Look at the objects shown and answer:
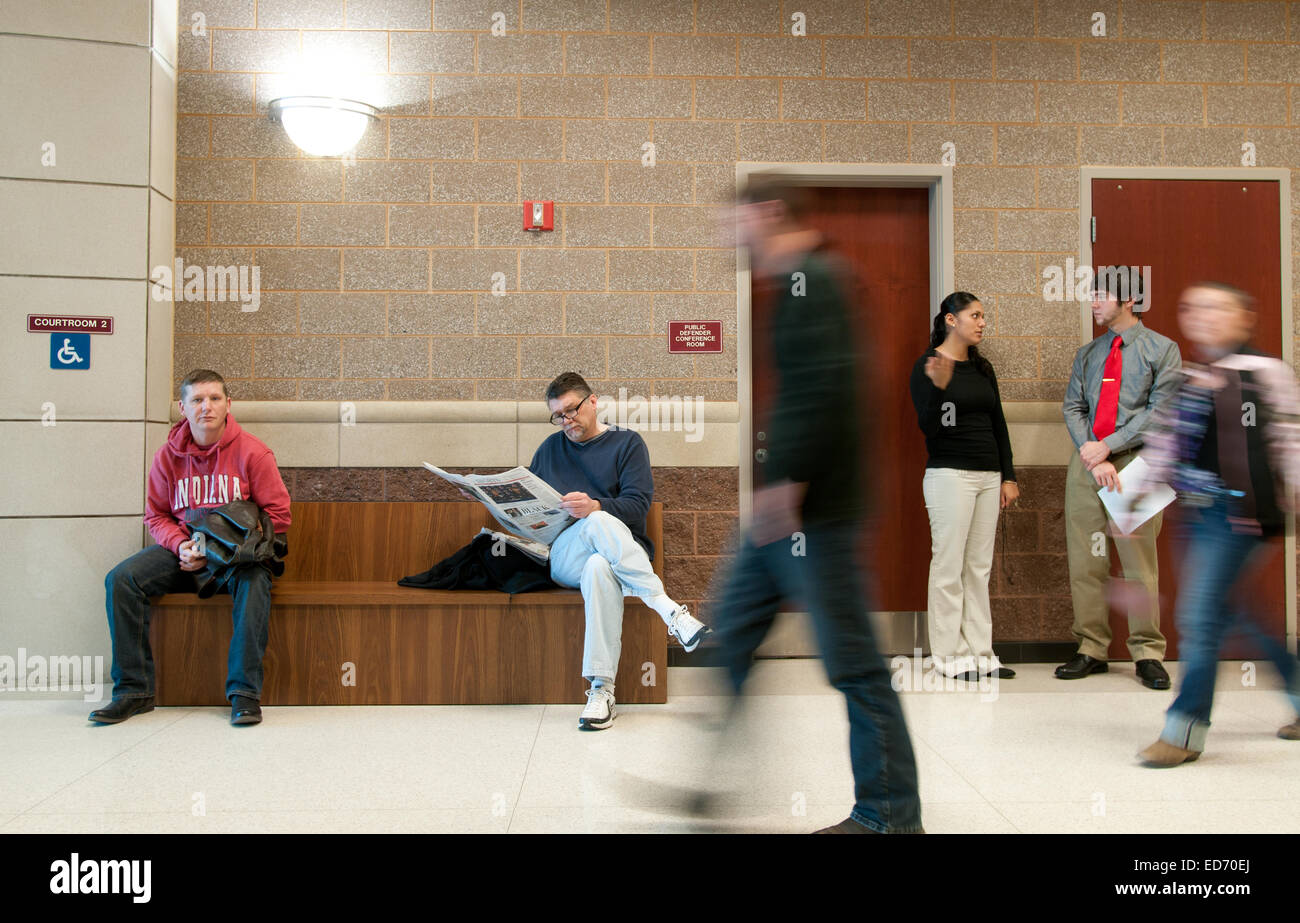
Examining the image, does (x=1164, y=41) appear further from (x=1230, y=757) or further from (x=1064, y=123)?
(x=1230, y=757)

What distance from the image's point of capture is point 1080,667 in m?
3.93

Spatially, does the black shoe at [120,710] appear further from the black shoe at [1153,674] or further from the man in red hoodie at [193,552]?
the black shoe at [1153,674]

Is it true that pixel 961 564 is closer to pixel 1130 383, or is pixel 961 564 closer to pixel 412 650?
pixel 1130 383

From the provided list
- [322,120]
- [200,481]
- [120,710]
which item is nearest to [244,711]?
[120,710]

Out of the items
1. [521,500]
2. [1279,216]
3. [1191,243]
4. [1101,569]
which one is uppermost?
[1279,216]

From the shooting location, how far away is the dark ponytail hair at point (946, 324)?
3965 mm

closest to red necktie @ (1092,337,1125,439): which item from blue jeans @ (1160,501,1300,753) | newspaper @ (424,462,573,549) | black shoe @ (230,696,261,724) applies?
blue jeans @ (1160,501,1300,753)

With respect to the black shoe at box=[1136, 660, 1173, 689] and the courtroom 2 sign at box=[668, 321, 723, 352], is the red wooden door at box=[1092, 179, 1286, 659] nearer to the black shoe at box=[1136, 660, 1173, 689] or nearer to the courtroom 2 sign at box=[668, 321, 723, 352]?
the black shoe at box=[1136, 660, 1173, 689]

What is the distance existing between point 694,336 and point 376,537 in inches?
65.5

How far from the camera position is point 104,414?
3723mm

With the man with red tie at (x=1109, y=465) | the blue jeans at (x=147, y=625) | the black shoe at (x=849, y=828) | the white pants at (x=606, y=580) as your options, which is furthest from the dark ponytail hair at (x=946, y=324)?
the blue jeans at (x=147, y=625)

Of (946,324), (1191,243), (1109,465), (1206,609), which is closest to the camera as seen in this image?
(1206,609)

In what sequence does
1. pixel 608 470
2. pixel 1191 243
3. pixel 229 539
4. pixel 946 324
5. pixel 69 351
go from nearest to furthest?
pixel 229 539 < pixel 608 470 < pixel 69 351 < pixel 946 324 < pixel 1191 243

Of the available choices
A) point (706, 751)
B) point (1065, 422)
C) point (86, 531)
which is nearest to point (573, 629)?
point (706, 751)
